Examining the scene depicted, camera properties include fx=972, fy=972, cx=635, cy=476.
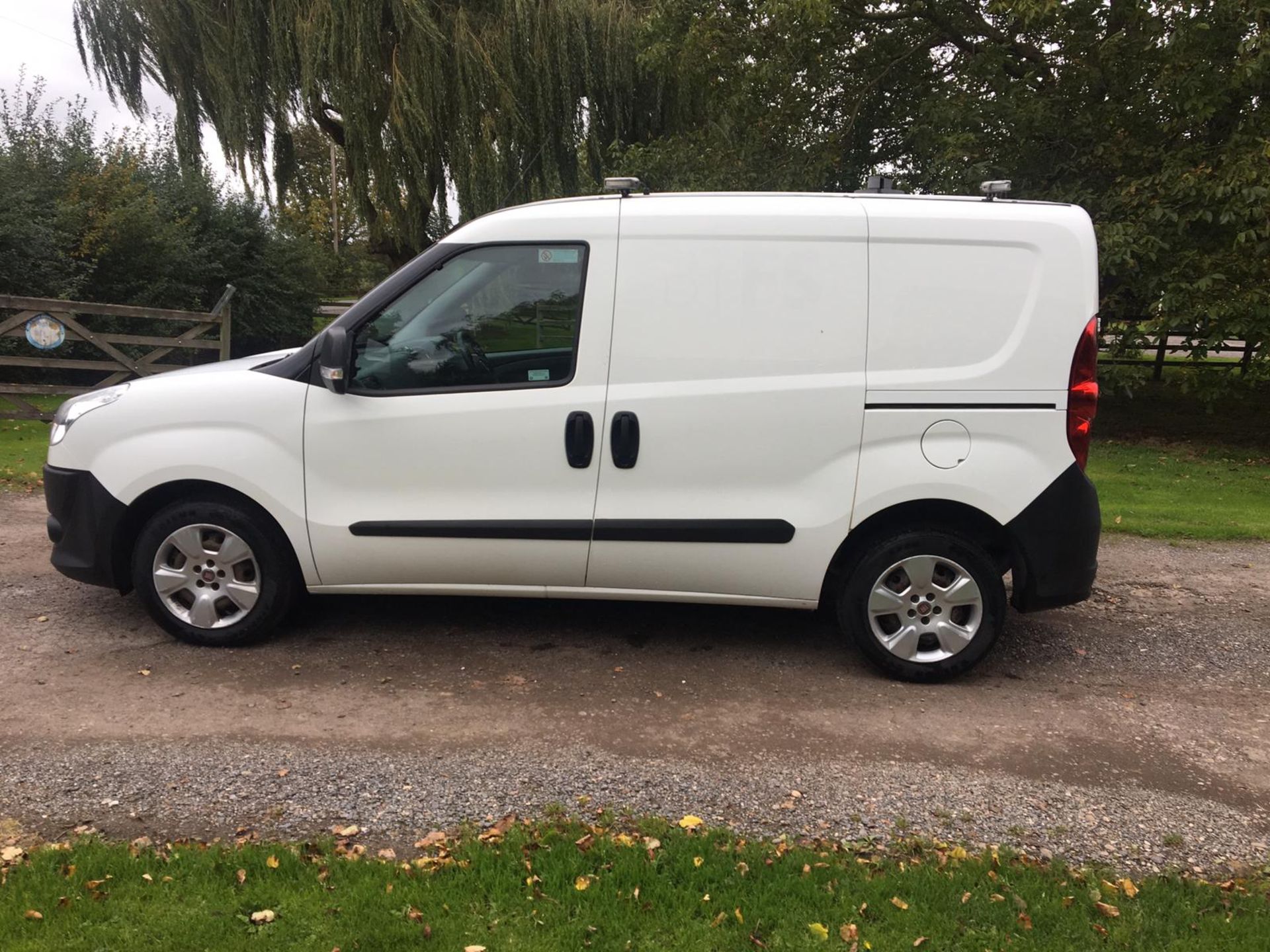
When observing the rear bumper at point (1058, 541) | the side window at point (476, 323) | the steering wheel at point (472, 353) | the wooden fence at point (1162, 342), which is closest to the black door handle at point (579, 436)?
the side window at point (476, 323)

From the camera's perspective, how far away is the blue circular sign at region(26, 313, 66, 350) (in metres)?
10.7

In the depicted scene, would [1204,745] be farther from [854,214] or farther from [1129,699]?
[854,214]

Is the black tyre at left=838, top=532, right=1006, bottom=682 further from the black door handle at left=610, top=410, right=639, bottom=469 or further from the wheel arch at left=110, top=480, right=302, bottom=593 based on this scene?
the wheel arch at left=110, top=480, right=302, bottom=593

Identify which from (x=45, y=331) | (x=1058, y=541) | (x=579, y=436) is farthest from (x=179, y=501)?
(x=45, y=331)

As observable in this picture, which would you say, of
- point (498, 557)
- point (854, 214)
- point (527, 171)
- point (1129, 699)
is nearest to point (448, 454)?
point (498, 557)

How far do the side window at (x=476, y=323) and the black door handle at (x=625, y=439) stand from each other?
425mm

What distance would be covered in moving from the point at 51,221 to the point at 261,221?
3.88 meters

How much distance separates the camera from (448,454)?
4406 mm

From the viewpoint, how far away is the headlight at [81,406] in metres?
4.57

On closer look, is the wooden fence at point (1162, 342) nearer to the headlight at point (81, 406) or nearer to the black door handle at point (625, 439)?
the black door handle at point (625, 439)

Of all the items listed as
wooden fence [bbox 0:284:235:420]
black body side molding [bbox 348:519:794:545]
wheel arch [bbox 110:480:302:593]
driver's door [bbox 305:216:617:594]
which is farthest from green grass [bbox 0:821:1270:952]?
wooden fence [bbox 0:284:235:420]

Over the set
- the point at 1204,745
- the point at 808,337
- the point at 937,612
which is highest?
the point at 808,337

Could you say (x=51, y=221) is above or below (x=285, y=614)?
above

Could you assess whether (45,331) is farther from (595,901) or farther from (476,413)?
(595,901)
